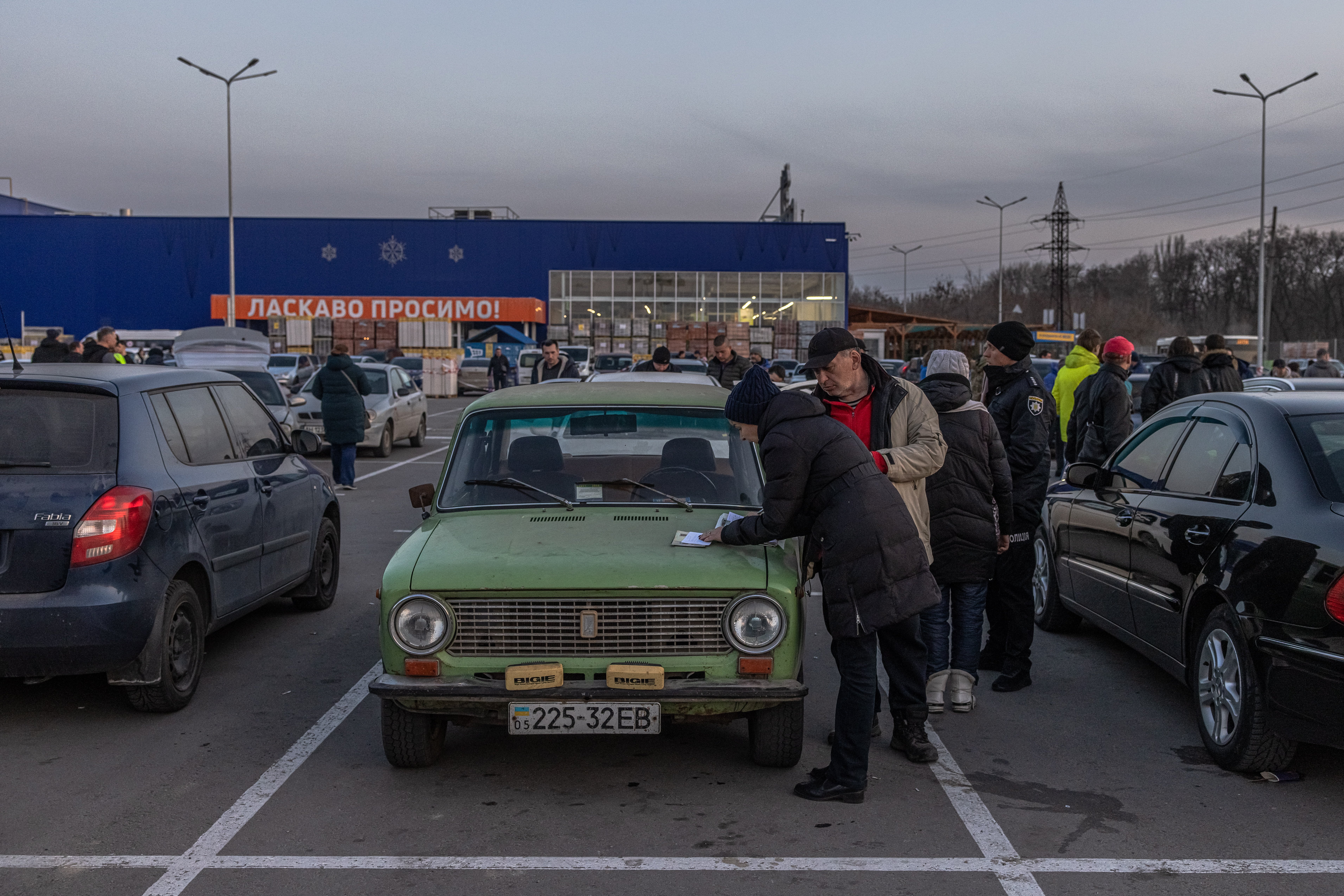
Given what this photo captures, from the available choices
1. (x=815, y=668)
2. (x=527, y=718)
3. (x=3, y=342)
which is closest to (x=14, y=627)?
(x=527, y=718)

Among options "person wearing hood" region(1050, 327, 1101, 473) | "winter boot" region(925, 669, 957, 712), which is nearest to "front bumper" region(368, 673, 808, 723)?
"winter boot" region(925, 669, 957, 712)

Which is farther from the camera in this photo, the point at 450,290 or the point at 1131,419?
the point at 450,290

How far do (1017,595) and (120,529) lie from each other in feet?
14.3

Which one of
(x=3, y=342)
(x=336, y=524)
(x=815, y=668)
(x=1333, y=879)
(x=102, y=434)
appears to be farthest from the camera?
(x=3, y=342)

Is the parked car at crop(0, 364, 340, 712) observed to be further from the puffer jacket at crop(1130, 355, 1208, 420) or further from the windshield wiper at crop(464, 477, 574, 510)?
the puffer jacket at crop(1130, 355, 1208, 420)

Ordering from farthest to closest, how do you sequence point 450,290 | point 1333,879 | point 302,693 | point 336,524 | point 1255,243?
point 1255,243 → point 450,290 → point 336,524 → point 302,693 → point 1333,879

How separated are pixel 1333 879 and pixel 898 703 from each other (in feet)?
5.74

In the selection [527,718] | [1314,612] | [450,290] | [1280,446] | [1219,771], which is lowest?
[1219,771]

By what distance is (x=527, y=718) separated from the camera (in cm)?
438

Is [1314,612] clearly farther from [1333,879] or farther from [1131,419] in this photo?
[1131,419]

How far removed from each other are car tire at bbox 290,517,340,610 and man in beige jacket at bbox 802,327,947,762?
165 inches

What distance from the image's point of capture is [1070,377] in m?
11.8

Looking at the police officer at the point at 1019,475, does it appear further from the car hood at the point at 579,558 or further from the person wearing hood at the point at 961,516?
the car hood at the point at 579,558

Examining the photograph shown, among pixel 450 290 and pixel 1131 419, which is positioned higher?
pixel 450 290
